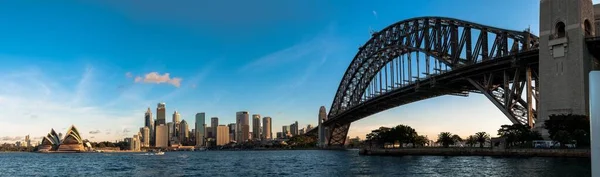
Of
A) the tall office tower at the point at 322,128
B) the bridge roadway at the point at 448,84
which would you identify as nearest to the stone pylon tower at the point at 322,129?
the tall office tower at the point at 322,128

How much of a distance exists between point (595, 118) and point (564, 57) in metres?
55.4

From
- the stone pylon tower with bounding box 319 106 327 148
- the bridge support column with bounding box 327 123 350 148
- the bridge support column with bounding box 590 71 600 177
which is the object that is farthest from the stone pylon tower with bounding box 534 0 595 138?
the stone pylon tower with bounding box 319 106 327 148

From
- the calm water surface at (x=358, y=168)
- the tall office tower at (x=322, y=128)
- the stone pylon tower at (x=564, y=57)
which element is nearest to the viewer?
the calm water surface at (x=358, y=168)

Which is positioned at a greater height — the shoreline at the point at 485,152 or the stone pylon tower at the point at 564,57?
the stone pylon tower at the point at 564,57

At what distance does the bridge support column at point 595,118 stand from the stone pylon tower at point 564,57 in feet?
177

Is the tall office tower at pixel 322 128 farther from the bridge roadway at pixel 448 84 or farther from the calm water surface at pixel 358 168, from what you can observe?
the calm water surface at pixel 358 168

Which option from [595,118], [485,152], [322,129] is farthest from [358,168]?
[322,129]

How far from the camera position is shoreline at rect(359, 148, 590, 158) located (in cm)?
4838

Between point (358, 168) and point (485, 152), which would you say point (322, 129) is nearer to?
point (485, 152)

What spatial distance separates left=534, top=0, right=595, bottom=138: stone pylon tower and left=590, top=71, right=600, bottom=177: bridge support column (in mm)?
53941

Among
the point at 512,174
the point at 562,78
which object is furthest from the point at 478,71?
the point at 512,174

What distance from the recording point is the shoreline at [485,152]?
4838 cm

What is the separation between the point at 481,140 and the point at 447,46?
16725 mm

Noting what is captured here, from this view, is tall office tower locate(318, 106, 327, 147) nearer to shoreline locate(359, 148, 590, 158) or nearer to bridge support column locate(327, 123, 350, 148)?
bridge support column locate(327, 123, 350, 148)
